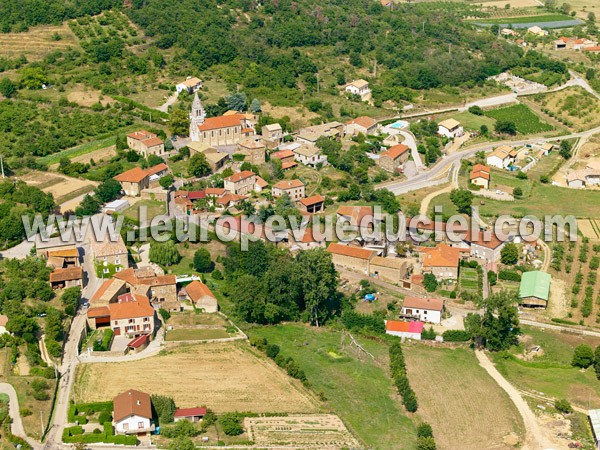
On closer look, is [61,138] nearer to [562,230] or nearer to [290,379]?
[290,379]

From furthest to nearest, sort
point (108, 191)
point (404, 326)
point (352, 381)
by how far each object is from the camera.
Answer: point (108, 191), point (404, 326), point (352, 381)

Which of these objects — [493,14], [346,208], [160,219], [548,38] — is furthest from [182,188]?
[493,14]

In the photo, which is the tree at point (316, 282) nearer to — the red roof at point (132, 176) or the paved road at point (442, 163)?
the red roof at point (132, 176)

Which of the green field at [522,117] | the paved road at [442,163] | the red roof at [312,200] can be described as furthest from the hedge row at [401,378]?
the green field at [522,117]

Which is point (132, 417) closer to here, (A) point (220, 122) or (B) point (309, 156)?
(B) point (309, 156)

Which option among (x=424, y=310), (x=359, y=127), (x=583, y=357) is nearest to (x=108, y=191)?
(x=424, y=310)

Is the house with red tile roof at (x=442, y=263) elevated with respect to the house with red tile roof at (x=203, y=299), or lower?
elevated
